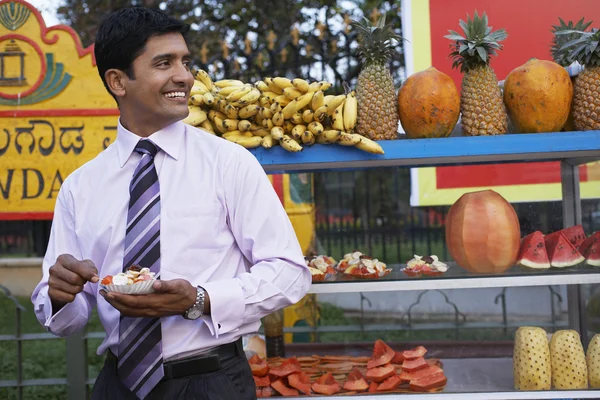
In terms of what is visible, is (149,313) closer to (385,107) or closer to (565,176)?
(385,107)

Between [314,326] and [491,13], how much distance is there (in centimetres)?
269

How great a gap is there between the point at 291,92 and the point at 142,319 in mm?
1431

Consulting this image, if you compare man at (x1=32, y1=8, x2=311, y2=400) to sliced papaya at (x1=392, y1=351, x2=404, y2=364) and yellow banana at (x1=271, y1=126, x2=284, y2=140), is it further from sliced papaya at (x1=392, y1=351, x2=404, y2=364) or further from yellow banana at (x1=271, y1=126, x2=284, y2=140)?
sliced papaya at (x1=392, y1=351, x2=404, y2=364)

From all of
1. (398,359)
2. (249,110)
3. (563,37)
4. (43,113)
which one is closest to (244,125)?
(249,110)

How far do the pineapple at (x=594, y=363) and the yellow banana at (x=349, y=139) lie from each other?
1499 millimetres

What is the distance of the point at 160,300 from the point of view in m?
1.88

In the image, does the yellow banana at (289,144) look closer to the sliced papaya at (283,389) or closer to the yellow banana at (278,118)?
the yellow banana at (278,118)

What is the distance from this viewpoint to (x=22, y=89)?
5203mm

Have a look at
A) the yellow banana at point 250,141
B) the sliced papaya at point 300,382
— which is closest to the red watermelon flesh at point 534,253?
the sliced papaya at point 300,382

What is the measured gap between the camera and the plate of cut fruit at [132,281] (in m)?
1.87

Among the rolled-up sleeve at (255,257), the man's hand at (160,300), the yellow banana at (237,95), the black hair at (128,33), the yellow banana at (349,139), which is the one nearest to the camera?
the man's hand at (160,300)

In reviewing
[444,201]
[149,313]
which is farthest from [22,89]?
[149,313]

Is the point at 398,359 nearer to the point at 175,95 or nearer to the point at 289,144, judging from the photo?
the point at 289,144

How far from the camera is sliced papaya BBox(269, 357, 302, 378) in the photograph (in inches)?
130
